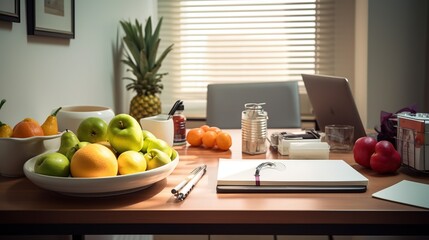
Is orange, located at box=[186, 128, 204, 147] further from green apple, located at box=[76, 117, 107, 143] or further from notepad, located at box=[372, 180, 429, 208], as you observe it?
notepad, located at box=[372, 180, 429, 208]

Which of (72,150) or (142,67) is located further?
(142,67)

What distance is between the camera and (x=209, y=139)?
151 centimetres

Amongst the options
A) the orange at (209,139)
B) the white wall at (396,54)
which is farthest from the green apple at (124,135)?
the white wall at (396,54)

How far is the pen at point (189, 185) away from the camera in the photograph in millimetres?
920

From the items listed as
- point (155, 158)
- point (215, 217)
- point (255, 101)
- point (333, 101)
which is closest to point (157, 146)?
point (155, 158)

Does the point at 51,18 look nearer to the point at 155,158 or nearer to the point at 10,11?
the point at 10,11

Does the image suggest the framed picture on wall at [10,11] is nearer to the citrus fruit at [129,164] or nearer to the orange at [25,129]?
the orange at [25,129]

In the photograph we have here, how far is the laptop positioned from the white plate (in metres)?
0.82

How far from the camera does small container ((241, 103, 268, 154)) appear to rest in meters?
1.37

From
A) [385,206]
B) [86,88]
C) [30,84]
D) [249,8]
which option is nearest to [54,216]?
[385,206]

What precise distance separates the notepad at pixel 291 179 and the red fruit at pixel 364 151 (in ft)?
0.29

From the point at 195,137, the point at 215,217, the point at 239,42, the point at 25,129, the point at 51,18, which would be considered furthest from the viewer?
the point at 239,42

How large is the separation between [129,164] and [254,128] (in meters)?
0.53

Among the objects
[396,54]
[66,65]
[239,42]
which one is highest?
[239,42]
